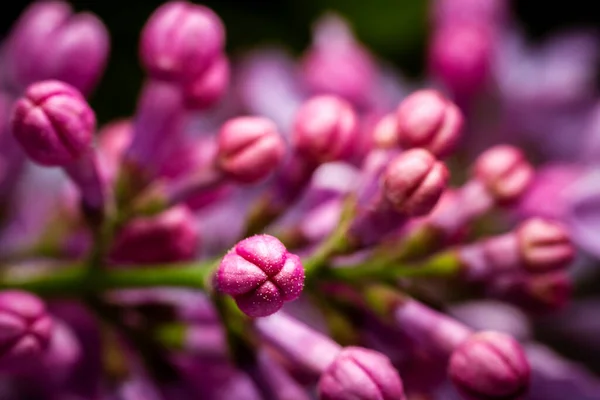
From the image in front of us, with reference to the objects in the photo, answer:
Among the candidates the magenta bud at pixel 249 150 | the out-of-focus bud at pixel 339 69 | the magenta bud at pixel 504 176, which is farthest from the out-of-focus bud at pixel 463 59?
the magenta bud at pixel 249 150

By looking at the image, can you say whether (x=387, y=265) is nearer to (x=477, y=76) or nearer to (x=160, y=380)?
(x=160, y=380)

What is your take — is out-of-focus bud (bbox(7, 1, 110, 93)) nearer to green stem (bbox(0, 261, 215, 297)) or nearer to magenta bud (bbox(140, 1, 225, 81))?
magenta bud (bbox(140, 1, 225, 81))

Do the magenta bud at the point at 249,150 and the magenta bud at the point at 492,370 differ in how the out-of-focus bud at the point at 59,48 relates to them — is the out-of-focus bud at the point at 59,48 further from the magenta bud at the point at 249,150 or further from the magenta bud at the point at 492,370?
the magenta bud at the point at 492,370

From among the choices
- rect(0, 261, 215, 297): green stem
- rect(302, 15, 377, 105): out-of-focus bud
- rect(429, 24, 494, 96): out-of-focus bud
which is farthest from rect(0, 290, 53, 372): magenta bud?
rect(429, 24, 494, 96): out-of-focus bud

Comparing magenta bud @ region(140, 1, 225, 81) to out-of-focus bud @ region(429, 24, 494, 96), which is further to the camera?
out-of-focus bud @ region(429, 24, 494, 96)

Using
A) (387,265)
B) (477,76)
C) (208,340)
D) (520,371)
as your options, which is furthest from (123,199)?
(477,76)
